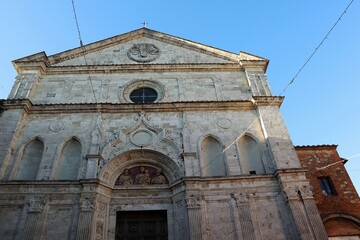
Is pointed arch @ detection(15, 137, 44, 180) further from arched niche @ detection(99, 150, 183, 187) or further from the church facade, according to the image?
arched niche @ detection(99, 150, 183, 187)

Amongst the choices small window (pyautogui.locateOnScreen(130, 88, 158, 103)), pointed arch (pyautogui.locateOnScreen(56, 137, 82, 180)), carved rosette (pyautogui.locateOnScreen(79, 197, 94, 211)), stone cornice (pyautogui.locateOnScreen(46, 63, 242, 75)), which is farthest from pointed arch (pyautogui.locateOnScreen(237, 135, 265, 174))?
pointed arch (pyautogui.locateOnScreen(56, 137, 82, 180))

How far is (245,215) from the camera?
969 centimetres

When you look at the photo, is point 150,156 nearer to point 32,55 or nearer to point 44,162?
point 44,162

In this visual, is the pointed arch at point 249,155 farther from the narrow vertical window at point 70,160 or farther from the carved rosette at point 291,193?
the narrow vertical window at point 70,160

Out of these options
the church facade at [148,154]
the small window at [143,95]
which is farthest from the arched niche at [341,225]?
the small window at [143,95]

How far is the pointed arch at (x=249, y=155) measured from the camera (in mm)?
11151

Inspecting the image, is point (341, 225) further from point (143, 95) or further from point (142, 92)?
point (142, 92)

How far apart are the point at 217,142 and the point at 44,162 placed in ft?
21.4

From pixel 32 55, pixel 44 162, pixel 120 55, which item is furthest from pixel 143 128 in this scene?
pixel 32 55

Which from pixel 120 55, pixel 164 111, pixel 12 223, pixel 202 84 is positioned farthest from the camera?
pixel 120 55

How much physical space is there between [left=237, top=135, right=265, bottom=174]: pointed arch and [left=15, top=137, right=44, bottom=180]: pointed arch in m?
7.58

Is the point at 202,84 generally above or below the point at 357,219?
above

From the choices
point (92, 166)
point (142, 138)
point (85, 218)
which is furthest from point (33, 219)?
point (142, 138)

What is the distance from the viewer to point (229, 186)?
1034cm
